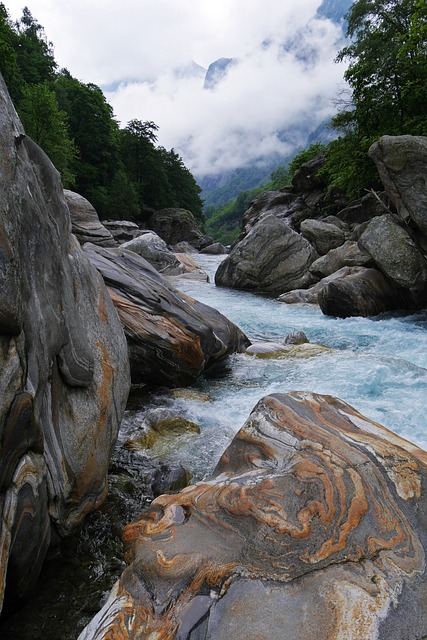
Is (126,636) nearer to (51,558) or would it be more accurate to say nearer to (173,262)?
(51,558)

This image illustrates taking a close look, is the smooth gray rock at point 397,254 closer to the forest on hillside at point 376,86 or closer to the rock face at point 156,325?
the rock face at point 156,325

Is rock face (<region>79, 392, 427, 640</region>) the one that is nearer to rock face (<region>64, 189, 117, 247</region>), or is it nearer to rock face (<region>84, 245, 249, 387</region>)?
rock face (<region>84, 245, 249, 387</region>)

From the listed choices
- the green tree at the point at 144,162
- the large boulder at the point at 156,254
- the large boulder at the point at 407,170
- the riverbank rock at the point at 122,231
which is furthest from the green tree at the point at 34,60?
the large boulder at the point at 407,170

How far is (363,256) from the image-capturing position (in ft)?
54.2

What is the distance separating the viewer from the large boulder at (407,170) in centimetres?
1295

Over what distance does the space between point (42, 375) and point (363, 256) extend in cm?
1505

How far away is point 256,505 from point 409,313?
12983 mm

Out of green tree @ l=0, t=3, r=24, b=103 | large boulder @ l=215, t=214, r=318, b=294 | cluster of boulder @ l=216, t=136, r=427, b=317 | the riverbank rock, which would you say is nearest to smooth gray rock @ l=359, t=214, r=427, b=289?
cluster of boulder @ l=216, t=136, r=427, b=317

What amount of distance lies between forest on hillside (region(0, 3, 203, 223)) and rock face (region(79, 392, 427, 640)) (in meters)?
32.0

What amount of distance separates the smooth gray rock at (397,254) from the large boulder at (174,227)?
38.3 metres

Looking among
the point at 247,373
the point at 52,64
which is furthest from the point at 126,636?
the point at 52,64

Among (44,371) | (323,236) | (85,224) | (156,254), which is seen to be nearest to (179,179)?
(85,224)

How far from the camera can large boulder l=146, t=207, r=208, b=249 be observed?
51.6m

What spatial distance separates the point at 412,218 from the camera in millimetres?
13641
